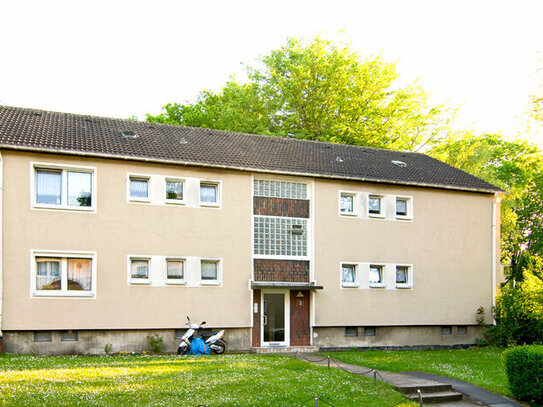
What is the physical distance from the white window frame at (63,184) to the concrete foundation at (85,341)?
4250 millimetres

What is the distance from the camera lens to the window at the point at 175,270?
77.7ft

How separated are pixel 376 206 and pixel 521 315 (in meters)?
7.92

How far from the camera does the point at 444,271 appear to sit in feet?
95.5

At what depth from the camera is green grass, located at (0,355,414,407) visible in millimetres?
12812

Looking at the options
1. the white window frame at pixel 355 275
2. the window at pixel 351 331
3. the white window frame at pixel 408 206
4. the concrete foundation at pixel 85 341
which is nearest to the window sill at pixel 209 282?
the concrete foundation at pixel 85 341

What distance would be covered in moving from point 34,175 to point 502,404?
16.3 metres

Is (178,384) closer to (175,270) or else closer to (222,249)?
(175,270)

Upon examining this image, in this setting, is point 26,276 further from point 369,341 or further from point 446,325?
point 446,325

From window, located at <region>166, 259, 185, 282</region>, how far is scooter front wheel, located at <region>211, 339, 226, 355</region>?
2.74 metres

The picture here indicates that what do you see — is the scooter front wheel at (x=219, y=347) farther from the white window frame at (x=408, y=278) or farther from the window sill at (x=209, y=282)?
the white window frame at (x=408, y=278)

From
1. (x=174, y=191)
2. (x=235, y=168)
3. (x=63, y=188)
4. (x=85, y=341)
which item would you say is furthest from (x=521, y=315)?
(x=63, y=188)

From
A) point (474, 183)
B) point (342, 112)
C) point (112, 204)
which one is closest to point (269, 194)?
point (112, 204)

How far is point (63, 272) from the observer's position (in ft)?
72.0

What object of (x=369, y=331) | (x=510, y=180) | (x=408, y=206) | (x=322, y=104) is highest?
(x=322, y=104)
